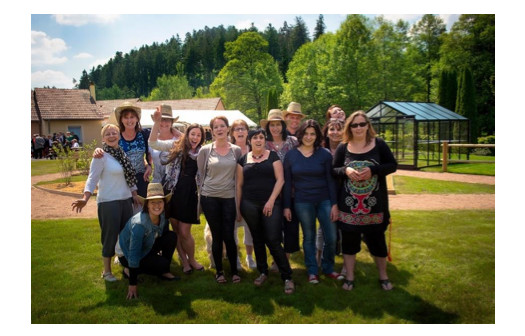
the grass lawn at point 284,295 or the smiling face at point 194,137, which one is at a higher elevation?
the smiling face at point 194,137

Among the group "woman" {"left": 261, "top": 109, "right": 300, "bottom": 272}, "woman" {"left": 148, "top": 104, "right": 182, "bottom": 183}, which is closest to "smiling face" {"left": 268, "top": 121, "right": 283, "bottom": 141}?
"woman" {"left": 261, "top": 109, "right": 300, "bottom": 272}

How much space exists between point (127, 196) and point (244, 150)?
144 centimetres

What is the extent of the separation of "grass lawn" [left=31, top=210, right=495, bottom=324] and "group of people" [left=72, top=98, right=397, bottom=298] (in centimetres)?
19

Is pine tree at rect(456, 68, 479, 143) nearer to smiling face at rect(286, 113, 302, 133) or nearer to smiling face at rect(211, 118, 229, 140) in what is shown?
smiling face at rect(286, 113, 302, 133)

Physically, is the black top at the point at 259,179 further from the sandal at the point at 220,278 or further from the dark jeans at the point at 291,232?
the sandal at the point at 220,278

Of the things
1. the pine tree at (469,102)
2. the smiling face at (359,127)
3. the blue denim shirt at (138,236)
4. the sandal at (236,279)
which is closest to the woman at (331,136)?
the smiling face at (359,127)

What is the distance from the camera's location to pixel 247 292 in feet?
13.1

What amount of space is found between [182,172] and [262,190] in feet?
3.46

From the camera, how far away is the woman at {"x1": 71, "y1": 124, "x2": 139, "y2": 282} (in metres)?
4.02

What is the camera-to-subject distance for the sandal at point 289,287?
12.8 ft

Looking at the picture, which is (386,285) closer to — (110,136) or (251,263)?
(251,263)

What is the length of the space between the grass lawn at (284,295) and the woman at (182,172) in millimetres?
762

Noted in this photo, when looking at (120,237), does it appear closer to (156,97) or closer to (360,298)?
(360,298)
